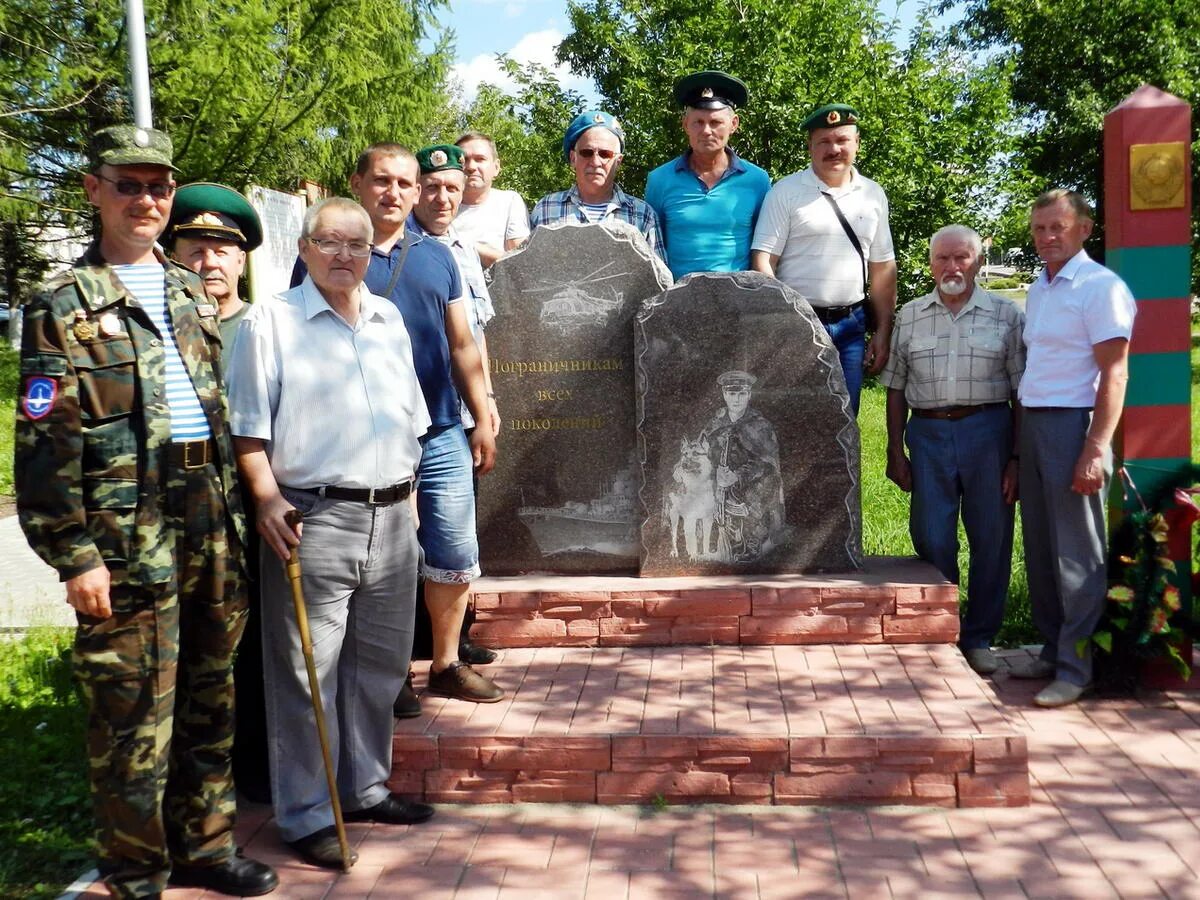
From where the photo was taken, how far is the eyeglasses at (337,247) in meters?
3.63

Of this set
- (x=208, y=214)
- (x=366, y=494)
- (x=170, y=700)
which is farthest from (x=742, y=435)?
(x=170, y=700)

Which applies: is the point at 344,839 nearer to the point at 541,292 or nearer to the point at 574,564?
the point at 574,564

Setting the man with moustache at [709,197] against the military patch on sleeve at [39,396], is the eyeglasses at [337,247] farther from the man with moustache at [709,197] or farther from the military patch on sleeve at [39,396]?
the man with moustache at [709,197]

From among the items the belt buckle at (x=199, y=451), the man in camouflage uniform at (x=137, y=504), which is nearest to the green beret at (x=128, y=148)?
the man in camouflage uniform at (x=137, y=504)

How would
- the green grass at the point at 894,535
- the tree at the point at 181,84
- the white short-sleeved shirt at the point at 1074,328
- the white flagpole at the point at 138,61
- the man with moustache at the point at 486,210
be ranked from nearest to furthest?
the white short-sleeved shirt at the point at 1074,328 → the man with moustache at the point at 486,210 → the green grass at the point at 894,535 → the white flagpole at the point at 138,61 → the tree at the point at 181,84

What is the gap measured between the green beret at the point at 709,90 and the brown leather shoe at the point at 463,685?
281 cm

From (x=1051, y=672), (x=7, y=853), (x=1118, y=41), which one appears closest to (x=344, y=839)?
(x=7, y=853)

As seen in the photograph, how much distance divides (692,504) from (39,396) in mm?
3022

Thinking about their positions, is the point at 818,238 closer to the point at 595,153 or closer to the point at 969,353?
the point at 969,353

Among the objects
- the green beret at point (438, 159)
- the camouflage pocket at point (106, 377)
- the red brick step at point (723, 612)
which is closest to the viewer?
the camouflage pocket at point (106, 377)

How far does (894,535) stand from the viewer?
26.5 feet

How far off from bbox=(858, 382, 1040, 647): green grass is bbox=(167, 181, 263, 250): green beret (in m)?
3.98

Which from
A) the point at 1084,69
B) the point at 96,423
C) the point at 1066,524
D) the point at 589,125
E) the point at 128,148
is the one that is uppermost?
the point at 1084,69

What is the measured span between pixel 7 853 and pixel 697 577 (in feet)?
9.47
